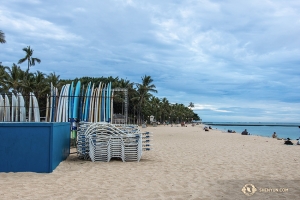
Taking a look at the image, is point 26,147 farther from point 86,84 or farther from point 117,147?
point 86,84

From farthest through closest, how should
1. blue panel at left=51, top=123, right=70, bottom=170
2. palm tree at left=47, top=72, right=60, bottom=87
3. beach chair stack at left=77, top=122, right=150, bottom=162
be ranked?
1. palm tree at left=47, top=72, right=60, bottom=87
2. beach chair stack at left=77, top=122, right=150, bottom=162
3. blue panel at left=51, top=123, right=70, bottom=170

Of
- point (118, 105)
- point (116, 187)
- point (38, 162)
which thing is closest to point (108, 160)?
point (38, 162)

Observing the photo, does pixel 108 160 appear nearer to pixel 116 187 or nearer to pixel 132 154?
pixel 132 154

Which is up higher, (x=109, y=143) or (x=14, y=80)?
(x=14, y=80)

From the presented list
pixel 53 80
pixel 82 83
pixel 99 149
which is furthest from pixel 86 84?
pixel 99 149

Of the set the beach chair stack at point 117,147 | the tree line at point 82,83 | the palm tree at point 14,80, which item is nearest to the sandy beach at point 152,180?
the beach chair stack at point 117,147

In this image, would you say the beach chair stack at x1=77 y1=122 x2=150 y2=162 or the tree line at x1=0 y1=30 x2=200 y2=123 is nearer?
the beach chair stack at x1=77 y1=122 x2=150 y2=162

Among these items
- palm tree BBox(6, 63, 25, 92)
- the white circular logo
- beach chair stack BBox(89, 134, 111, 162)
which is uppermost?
palm tree BBox(6, 63, 25, 92)

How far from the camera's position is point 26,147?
7.39 metres

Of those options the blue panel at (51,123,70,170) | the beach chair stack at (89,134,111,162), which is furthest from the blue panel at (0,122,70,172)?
the beach chair stack at (89,134,111,162)

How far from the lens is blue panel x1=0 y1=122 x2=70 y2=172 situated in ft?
24.1

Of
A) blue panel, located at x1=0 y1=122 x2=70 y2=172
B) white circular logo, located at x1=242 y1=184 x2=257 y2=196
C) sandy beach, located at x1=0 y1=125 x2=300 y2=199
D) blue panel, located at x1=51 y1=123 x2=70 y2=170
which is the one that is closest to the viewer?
sandy beach, located at x1=0 y1=125 x2=300 y2=199

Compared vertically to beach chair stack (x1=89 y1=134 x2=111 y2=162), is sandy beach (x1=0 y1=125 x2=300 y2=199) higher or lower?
lower

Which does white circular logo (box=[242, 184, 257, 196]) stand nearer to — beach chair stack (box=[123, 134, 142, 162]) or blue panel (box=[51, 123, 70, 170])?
beach chair stack (box=[123, 134, 142, 162])
